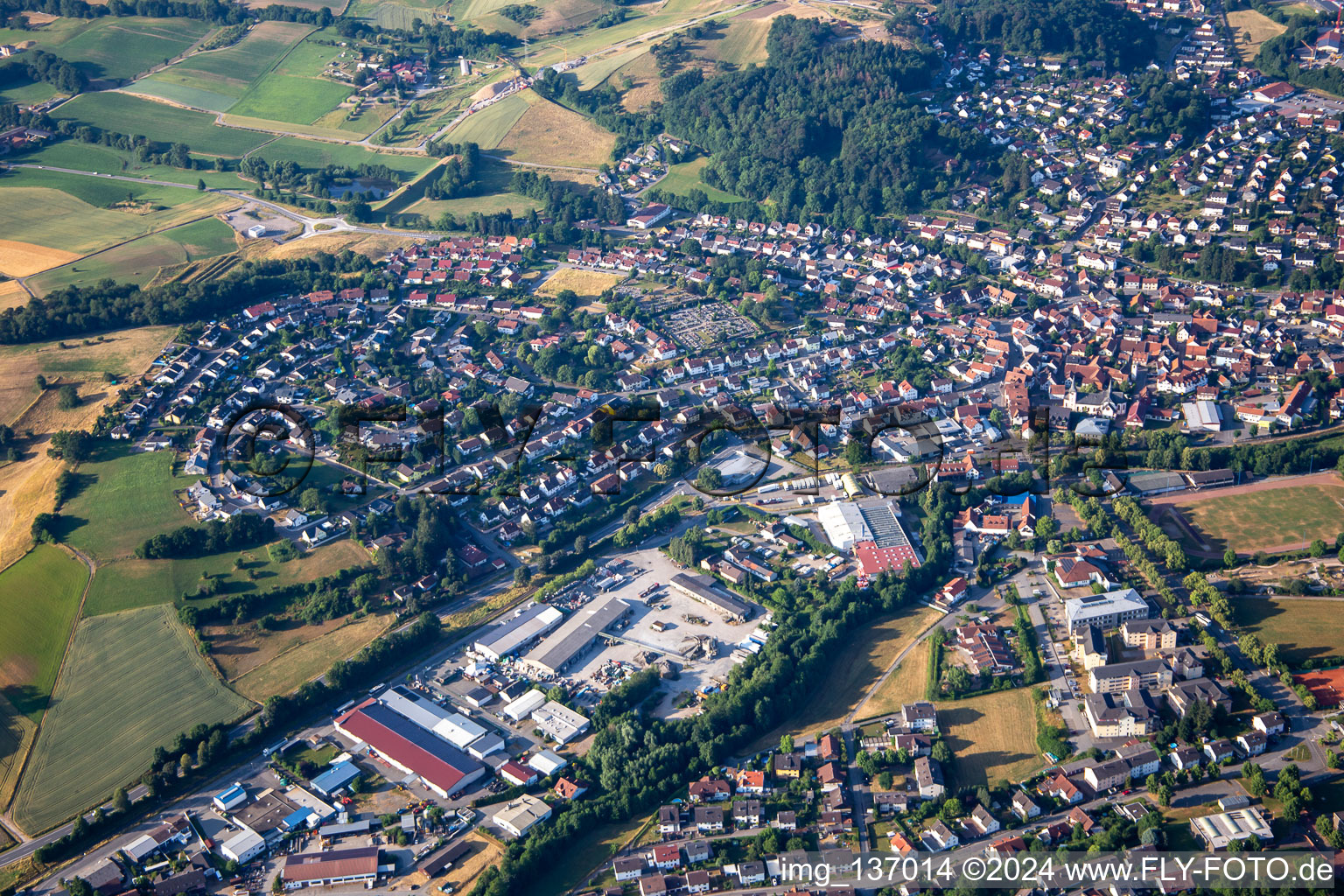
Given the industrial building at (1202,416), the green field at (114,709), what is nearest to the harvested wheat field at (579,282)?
the green field at (114,709)

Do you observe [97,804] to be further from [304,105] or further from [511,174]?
[304,105]

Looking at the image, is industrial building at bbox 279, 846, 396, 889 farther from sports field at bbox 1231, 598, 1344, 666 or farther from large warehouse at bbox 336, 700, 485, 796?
sports field at bbox 1231, 598, 1344, 666

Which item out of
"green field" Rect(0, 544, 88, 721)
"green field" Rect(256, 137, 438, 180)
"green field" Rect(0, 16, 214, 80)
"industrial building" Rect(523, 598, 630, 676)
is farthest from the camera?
"green field" Rect(0, 16, 214, 80)

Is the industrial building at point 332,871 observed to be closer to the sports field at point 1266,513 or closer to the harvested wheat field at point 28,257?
the sports field at point 1266,513

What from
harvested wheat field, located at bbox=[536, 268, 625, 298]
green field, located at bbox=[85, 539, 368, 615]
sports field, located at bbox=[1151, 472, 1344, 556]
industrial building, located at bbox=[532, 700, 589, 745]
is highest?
harvested wheat field, located at bbox=[536, 268, 625, 298]

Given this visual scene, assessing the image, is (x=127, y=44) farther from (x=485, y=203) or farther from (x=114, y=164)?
(x=485, y=203)

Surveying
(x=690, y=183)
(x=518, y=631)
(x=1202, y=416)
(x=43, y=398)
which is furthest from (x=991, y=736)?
(x=690, y=183)

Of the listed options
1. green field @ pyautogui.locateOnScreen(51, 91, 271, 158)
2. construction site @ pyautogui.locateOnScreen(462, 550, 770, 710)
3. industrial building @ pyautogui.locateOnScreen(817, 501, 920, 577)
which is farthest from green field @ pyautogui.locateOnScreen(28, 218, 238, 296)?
industrial building @ pyautogui.locateOnScreen(817, 501, 920, 577)
